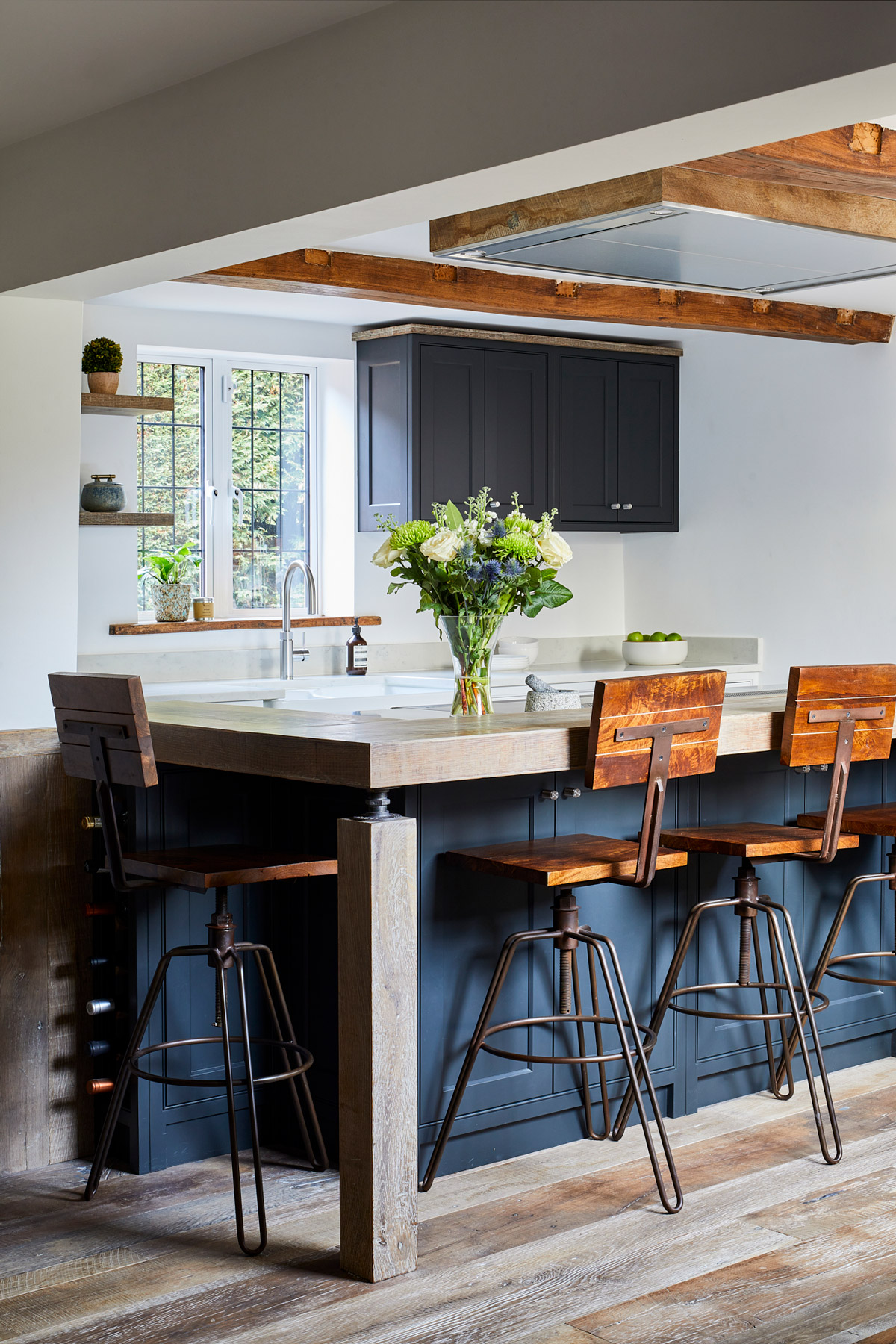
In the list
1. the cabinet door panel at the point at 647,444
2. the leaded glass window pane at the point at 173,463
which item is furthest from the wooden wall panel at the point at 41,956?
→ the cabinet door panel at the point at 647,444

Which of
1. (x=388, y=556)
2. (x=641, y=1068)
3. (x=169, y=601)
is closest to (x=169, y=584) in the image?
(x=169, y=601)

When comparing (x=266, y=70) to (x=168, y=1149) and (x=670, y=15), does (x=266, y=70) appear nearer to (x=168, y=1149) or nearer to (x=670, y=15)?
Answer: (x=670, y=15)

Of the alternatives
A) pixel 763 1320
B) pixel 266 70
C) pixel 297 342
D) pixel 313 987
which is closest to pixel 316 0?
pixel 266 70

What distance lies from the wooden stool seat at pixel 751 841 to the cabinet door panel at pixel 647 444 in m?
3.31

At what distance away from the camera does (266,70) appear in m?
2.83

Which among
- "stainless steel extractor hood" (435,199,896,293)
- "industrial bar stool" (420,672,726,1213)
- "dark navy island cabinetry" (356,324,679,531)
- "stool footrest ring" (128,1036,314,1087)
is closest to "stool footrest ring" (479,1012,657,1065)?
"industrial bar stool" (420,672,726,1213)

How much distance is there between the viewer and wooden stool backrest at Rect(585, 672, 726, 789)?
295 centimetres

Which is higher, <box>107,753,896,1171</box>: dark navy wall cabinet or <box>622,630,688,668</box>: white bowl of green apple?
<box>622,630,688,668</box>: white bowl of green apple

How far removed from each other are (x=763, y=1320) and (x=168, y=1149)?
4.86 feet

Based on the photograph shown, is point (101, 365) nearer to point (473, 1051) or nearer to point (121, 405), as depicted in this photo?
point (121, 405)

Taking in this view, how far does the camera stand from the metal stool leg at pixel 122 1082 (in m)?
3.12

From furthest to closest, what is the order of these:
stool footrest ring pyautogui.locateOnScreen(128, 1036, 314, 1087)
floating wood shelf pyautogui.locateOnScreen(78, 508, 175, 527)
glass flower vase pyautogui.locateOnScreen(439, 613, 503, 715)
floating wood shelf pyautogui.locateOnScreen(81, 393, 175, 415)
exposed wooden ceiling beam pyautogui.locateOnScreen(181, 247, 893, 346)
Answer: floating wood shelf pyautogui.locateOnScreen(78, 508, 175, 527)
floating wood shelf pyautogui.locateOnScreen(81, 393, 175, 415)
exposed wooden ceiling beam pyautogui.locateOnScreen(181, 247, 893, 346)
glass flower vase pyautogui.locateOnScreen(439, 613, 503, 715)
stool footrest ring pyautogui.locateOnScreen(128, 1036, 314, 1087)

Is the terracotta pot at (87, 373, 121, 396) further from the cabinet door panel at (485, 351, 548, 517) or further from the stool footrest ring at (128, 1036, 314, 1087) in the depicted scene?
the stool footrest ring at (128, 1036, 314, 1087)

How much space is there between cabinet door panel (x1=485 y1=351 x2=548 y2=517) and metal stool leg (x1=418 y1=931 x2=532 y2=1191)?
10.8ft
